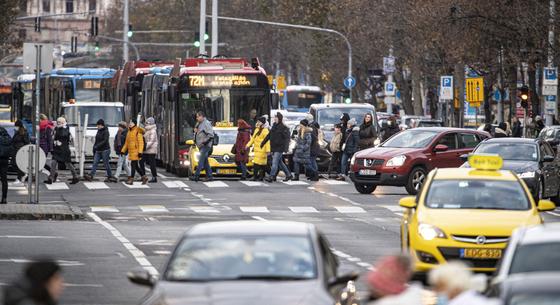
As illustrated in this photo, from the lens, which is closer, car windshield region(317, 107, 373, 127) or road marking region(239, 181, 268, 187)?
road marking region(239, 181, 268, 187)

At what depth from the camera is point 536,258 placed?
1315 centimetres

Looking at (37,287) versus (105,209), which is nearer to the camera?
(37,287)

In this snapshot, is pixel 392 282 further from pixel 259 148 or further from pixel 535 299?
pixel 259 148

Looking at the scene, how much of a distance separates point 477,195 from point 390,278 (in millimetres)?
9929

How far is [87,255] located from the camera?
23062 mm

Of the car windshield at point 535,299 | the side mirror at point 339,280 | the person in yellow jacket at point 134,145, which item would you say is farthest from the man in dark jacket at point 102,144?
the car windshield at point 535,299

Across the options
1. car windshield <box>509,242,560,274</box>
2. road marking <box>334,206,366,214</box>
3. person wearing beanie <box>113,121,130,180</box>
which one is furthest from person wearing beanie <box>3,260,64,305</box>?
person wearing beanie <box>113,121,130,180</box>

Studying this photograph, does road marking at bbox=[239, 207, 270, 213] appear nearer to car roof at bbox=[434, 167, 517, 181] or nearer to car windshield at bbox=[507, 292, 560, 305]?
car roof at bbox=[434, 167, 517, 181]

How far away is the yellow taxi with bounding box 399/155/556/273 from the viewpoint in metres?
19.1

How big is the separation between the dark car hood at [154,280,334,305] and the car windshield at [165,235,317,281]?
0.20m

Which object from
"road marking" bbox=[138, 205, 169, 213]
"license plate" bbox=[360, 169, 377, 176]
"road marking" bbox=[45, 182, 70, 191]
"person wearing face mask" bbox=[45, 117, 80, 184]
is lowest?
"road marking" bbox=[45, 182, 70, 191]

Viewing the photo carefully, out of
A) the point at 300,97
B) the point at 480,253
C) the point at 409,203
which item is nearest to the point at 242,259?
the point at 480,253

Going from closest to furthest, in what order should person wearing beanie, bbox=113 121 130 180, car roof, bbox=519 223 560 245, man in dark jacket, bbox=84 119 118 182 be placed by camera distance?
1. car roof, bbox=519 223 560 245
2. man in dark jacket, bbox=84 119 118 182
3. person wearing beanie, bbox=113 121 130 180

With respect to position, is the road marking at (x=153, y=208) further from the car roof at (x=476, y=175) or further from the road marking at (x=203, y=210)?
the car roof at (x=476, y=175)
